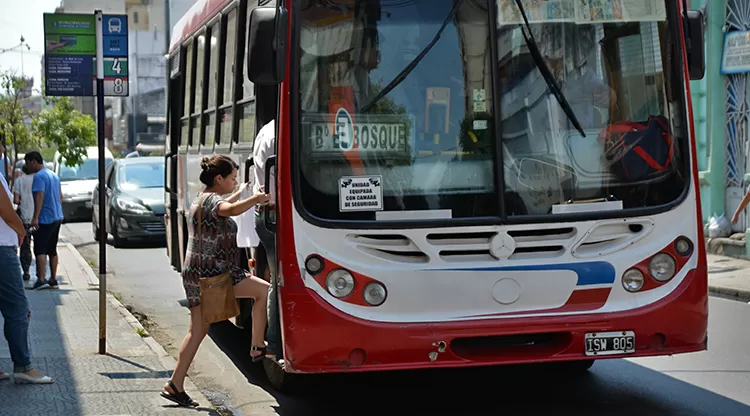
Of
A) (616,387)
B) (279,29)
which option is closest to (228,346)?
(616,387)

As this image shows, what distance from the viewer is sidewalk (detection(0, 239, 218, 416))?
7191 mm

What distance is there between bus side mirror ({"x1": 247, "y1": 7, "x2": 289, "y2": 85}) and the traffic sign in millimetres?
3403

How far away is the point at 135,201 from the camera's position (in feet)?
68.2

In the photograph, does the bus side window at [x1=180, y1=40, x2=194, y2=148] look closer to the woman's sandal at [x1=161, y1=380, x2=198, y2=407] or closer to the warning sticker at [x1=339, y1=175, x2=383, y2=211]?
the woman's sandal at [x1=161, y1=380, x2=198, y2=407]

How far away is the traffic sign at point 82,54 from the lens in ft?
31.8

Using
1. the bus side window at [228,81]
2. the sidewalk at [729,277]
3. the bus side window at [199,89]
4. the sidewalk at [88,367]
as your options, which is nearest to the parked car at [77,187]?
the sidewalk at [88,367]

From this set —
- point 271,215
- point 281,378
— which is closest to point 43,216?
point 281,378

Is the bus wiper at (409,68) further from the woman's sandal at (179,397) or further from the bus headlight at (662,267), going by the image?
the woman's sandal at (179,397)

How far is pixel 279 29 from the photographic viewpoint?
21.0ft

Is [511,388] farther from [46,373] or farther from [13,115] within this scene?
[13,115]

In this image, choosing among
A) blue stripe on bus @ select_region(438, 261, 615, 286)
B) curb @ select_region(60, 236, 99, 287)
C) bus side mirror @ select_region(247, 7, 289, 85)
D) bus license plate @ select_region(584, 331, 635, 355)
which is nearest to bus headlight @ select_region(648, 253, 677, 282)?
blue stripe on bus @ select_region(438, 261, 615, 286)

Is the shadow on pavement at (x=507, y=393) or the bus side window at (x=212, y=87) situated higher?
the bus side window at (x=212, y=87)

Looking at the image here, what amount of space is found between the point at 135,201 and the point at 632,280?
50.1ft

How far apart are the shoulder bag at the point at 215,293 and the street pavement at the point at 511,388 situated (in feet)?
2.16
